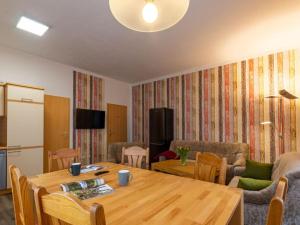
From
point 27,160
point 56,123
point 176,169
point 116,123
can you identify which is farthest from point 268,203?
point 116,123

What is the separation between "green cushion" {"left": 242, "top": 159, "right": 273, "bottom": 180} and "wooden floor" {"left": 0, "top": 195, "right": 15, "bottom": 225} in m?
3.31

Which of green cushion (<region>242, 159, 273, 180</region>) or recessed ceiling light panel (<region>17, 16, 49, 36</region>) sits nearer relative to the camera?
recessed ceiling light panel (<region>17, 16, 49, 36</region>)

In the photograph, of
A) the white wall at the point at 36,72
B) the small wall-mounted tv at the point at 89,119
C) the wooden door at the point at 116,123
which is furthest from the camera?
the wooden door at the point at 116,123

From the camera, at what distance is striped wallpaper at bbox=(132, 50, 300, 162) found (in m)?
3.69

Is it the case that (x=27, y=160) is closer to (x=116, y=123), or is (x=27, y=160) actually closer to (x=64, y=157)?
(x=64, y=157)

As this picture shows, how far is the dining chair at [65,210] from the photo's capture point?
0.60 metres

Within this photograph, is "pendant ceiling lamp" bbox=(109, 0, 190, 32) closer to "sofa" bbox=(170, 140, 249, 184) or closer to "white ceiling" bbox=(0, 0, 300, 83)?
"white ceiling" bbox=(0, 0, 300, 83)

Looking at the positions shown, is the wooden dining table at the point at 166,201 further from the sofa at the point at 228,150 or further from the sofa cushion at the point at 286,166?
the sofa at the point at 228,150

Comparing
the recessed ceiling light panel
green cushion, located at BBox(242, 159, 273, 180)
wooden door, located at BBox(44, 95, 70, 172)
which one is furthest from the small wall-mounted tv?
green cushion, located at BBox(242, 159, 273, 180)

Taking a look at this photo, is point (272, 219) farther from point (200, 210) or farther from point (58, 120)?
point (58, 120)

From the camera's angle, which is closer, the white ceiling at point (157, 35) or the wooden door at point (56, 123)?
the white ceiling at point (157, 35)

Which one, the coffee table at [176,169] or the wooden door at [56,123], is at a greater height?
the wooden door at [56,123]

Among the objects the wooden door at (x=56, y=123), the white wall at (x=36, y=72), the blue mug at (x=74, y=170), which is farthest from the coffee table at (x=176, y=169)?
the white wall at (x=36, y=72)

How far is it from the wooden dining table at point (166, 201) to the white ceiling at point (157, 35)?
206 cm
